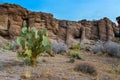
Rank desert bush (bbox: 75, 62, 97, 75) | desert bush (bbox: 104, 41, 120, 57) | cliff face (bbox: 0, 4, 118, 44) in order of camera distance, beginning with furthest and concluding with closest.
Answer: cliff face (bbox: 0, 4, 118, 44), desert bush (bbox: 104, 41, 120, 57), desert bush (bbox: 75, 62, 97, 75)

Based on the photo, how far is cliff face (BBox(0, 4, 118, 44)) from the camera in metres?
40.6

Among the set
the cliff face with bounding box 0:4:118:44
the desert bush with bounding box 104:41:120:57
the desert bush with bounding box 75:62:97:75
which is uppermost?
the cliff face with bounding box 0:4:118:44

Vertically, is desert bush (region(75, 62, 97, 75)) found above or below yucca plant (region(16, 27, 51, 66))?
below

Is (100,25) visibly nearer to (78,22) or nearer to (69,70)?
(78,22)

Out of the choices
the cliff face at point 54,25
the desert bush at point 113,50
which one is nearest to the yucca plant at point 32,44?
the desert bush at point 113,50

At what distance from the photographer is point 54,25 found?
148ft

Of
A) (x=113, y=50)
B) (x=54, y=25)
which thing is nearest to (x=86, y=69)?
(x=113, y=50)

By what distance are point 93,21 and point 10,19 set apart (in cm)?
1668

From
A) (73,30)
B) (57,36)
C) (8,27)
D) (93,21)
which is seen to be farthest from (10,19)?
(93,21)

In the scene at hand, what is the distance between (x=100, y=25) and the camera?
167 ft

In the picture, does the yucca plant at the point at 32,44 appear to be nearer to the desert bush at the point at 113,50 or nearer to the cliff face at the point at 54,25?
the desert bush at the point at 113,50

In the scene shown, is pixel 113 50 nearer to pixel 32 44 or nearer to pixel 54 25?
pixel 32 44

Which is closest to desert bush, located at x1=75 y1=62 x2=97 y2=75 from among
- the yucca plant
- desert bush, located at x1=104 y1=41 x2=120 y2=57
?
the yucca plant

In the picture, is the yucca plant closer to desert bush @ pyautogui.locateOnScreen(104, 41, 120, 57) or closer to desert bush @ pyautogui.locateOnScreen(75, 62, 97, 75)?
desert bush @ pyautogui.locateOnScreen(75, 62, 97, 75)
